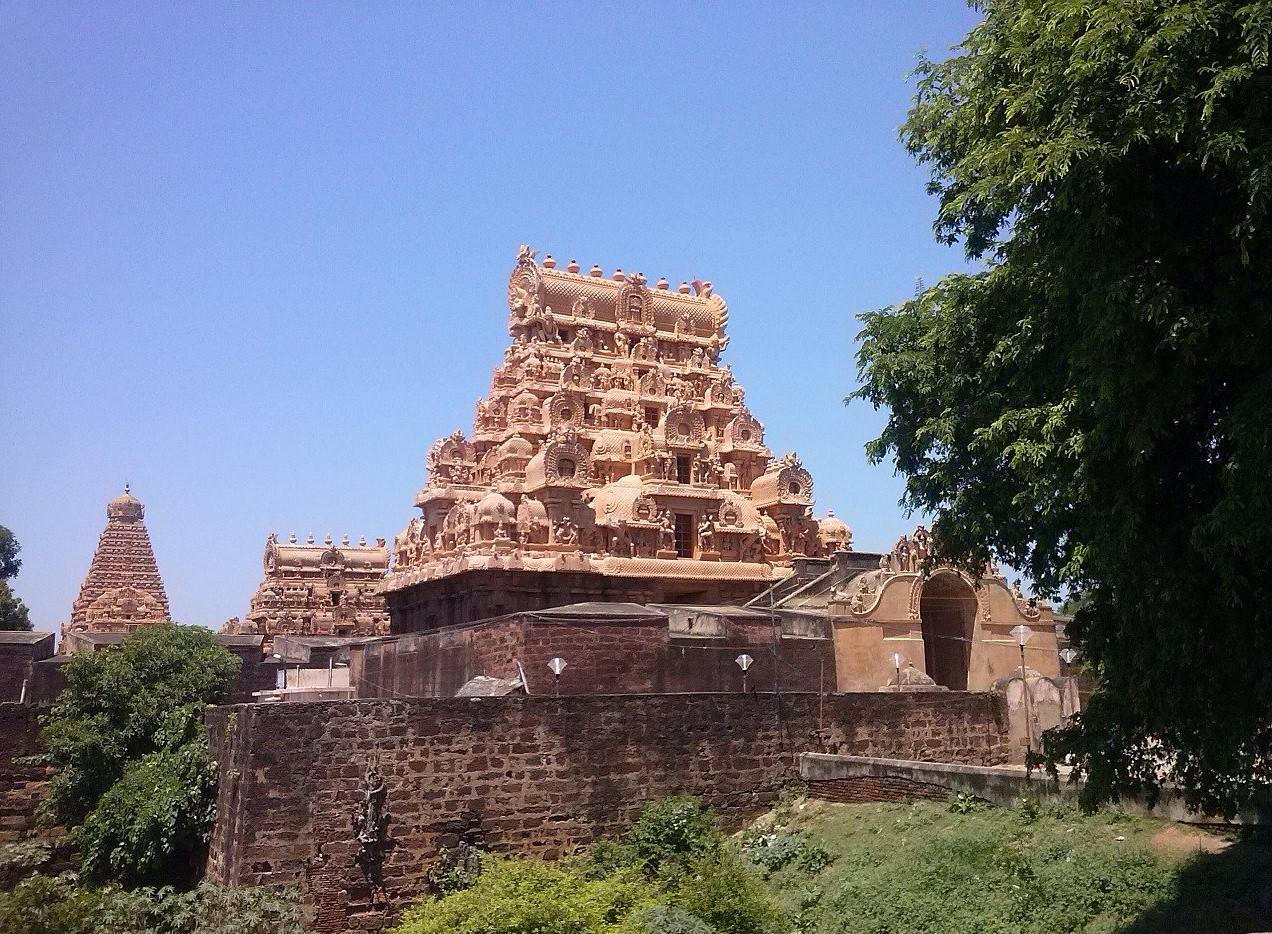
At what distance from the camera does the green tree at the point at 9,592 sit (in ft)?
149

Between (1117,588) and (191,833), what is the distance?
42.1 ft

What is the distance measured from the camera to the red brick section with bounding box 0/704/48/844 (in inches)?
711

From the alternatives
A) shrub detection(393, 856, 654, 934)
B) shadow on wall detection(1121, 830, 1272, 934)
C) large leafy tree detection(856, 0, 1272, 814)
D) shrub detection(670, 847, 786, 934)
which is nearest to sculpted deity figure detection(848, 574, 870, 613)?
shrub detection(393, 856, 654, 934)

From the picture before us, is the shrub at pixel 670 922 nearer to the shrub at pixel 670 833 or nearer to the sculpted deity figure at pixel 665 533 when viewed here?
the shrub at pixel 670 833

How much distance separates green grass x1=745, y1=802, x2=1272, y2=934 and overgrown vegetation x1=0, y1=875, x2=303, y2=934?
622 cm

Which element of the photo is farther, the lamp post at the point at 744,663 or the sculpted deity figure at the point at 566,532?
A: the sculpted deity figure at the point at 566,532

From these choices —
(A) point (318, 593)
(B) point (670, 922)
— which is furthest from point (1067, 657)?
(A) point (318, 593)

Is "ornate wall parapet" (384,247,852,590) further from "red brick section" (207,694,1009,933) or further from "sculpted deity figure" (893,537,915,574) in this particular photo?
"red brick section" (207,694,1009,933)

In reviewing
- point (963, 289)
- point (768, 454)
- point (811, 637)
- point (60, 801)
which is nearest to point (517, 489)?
point (768, 454)

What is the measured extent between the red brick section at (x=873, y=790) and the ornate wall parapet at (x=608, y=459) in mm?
13812

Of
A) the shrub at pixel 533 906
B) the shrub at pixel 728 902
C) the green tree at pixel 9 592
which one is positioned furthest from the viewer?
the green tree at pixel 9 592

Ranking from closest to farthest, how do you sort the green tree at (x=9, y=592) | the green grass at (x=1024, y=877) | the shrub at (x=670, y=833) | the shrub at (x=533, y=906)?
the green grass at (x=1024, y=877)
the shrub at (x=533, y=906)
the shrub at (x=670, y=833)
the green tree at (x=9, y=592)

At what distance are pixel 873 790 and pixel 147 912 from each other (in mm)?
9697

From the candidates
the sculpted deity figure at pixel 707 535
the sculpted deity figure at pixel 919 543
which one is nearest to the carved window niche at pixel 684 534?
the sculpted deity figure at pixel 707 535
